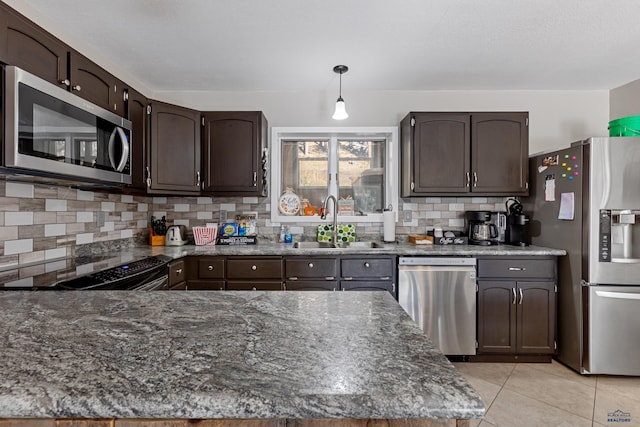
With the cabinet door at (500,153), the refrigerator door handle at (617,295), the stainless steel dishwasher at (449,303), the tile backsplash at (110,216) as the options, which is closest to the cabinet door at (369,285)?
the stainless steel dishwasher at (449,303)

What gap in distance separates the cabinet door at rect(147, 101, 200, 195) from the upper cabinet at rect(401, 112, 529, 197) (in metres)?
1.93

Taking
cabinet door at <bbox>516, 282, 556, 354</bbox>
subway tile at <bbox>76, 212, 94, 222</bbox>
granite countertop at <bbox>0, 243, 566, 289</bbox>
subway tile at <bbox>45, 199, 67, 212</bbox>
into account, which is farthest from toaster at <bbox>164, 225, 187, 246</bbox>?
cabinet door at <bbox>516, 282, 556, 354</bbox>

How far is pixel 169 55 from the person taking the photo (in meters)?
2.55

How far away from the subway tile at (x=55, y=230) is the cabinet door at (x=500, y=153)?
10.6 ft

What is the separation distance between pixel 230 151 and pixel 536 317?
2906 millimetres

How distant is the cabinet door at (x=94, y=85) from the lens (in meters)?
1.87

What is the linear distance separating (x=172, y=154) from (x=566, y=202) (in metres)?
3.18

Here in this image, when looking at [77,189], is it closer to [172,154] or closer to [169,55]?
[172,154]

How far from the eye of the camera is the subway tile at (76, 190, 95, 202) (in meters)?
2.38

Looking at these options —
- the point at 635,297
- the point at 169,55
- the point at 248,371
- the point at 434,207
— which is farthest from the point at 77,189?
the point at 635,297

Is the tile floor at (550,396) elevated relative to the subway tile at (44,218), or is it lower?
lower

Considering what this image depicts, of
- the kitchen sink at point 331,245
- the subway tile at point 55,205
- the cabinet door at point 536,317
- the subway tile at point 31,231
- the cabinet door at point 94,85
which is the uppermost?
the cabinet door at point 94,85

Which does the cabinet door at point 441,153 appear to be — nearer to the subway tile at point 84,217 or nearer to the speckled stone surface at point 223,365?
the speckled stone surface at point 223,365

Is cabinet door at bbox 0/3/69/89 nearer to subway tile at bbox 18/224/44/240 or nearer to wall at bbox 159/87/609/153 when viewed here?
subway tile at bbox 18/224/44/240
